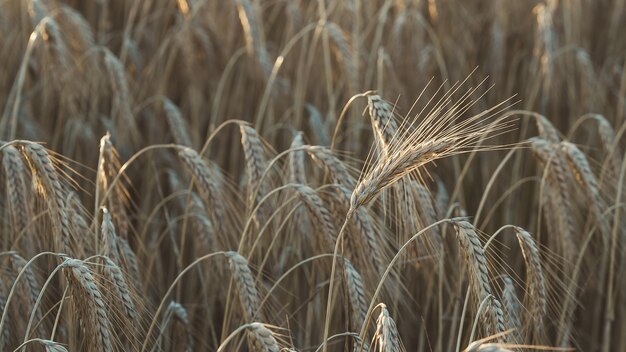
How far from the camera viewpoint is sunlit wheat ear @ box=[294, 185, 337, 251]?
6.81 ft

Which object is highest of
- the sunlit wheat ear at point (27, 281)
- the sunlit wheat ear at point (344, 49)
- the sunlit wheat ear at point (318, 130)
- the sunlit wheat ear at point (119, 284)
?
the sunlit wheat ear at point (344, 49)

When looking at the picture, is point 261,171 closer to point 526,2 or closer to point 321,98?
point 321,98

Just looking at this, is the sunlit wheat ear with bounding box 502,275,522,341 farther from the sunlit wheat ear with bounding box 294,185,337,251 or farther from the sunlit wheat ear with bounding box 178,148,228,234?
the sunlit wheat ear with bounding box 178,148,228,234

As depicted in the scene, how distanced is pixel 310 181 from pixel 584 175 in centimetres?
90

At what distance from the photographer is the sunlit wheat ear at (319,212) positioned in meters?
2.07

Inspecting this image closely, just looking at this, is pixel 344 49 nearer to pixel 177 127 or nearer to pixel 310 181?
pixel 310 181

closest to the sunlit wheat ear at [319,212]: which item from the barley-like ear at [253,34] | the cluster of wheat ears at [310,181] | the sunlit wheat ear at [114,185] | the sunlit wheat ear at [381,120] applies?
the cluster of wheat ears at [310,181]

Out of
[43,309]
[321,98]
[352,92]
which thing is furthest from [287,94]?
[43,309]

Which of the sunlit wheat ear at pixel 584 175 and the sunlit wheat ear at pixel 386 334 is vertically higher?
the sunlit wheat ear at pixel 584 175

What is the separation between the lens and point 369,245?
83.1 inches

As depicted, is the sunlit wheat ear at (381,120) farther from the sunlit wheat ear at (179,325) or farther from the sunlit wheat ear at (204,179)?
the sunlit wheat ear at (179,325)

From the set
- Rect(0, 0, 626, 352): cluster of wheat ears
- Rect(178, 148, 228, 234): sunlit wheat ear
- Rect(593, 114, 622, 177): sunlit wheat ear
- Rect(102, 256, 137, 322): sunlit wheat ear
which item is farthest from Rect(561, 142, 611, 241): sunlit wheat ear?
Rect(102, 256, 137, 322): sunlit wheat ear

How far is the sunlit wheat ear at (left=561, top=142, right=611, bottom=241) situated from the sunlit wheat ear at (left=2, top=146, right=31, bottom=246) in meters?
1.37

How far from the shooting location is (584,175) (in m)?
2.38
